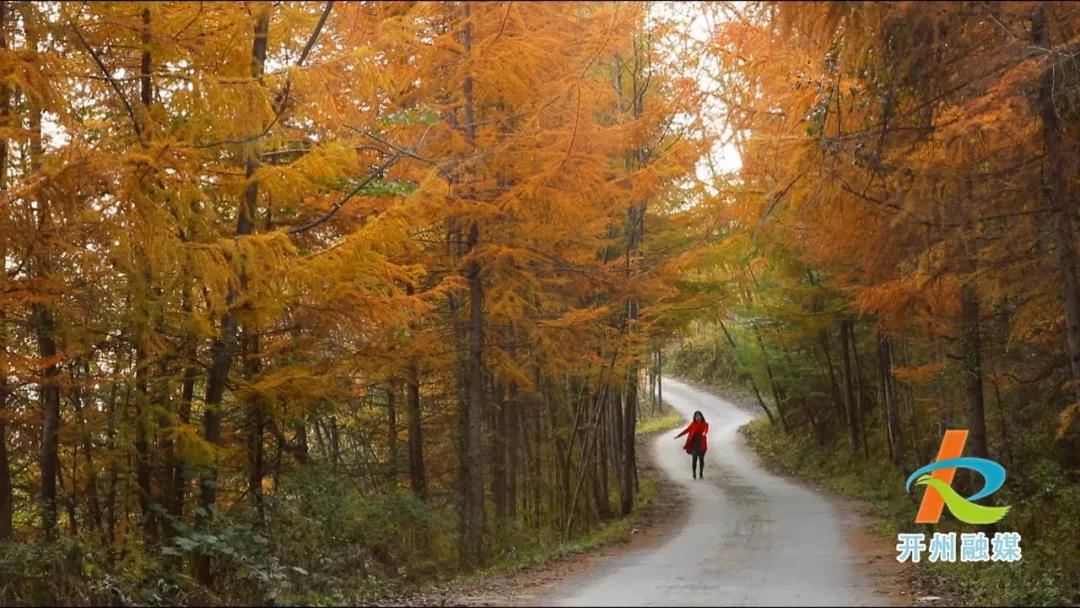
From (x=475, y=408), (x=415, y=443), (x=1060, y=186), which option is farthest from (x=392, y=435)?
(x=1060, y=186)

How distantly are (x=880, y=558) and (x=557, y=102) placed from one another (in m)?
7.34

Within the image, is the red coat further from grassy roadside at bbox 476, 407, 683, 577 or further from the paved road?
grassy roadside at bbox 476, 407, 683, 577

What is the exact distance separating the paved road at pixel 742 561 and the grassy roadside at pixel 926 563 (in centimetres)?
77

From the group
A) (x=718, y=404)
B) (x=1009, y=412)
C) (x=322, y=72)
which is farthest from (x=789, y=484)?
(x=718, y=404)

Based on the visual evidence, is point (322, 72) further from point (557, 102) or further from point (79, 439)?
point (79, 439)

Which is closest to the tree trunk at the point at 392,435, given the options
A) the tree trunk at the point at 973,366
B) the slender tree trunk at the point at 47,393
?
the slender tree trunk at the point at 47,393

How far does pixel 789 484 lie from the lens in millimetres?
24078

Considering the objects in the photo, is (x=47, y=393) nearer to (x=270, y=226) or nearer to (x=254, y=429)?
(x=254, y=429)

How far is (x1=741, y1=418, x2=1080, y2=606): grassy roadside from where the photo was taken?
7801mm

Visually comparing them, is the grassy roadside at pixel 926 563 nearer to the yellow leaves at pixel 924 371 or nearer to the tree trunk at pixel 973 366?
the tree trunk at pixel 973 366

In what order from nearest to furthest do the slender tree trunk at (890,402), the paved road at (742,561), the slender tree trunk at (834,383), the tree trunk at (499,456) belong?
the paved road at (742,561)
the tree trunk at (499,456)
the slender tree trunk at (890,402)
the slender tree trunk at (834,383)

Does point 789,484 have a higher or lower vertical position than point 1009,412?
lower

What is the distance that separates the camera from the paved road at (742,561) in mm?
7902

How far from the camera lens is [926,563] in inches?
408
